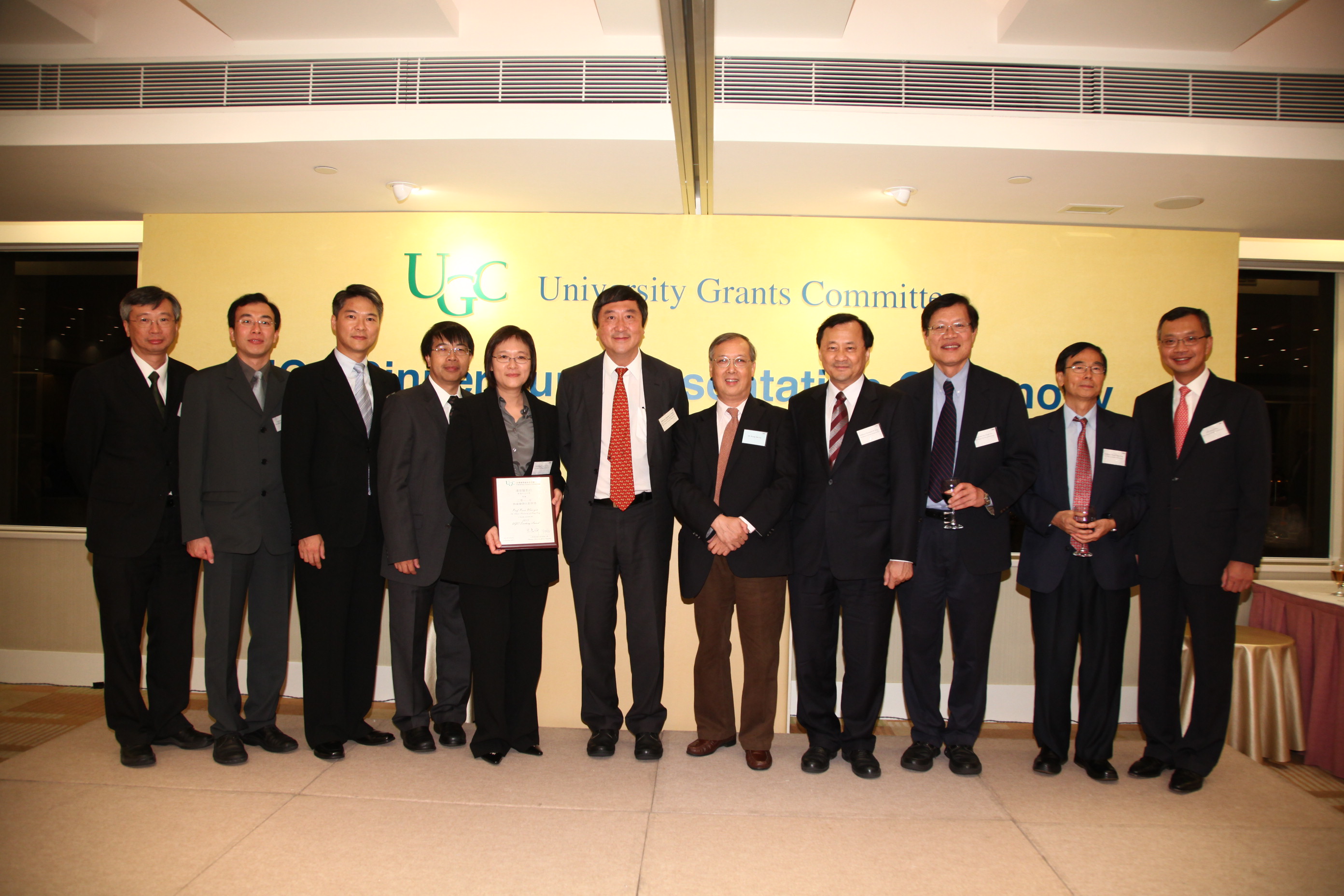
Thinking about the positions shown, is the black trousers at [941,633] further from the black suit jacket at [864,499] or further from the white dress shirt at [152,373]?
the white dress shirt at [152,373]

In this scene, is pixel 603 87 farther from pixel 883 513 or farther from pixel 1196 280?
pixel 1196 280

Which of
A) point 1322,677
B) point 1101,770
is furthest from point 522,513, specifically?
point 1322,677

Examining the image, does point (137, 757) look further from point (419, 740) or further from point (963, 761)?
point (963, 761)

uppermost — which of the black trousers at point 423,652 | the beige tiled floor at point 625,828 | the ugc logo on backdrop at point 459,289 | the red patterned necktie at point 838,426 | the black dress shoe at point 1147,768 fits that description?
the ugc logo on backdrop at point 459,289

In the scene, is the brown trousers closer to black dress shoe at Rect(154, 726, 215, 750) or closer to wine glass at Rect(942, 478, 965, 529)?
wine glass at Rect(942, 478, 965, 529)

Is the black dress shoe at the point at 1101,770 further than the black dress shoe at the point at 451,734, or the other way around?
the black dress shoe at the point at 451,734

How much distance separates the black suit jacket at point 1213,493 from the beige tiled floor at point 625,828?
970 mm

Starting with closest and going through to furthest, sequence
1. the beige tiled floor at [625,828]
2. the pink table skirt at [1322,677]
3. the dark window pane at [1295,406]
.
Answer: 1. the beige tiled floor at [625,828]
2. the pink table skirt at [1322,677]
3. the dark window pane at [1295,406]

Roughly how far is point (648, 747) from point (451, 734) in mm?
900

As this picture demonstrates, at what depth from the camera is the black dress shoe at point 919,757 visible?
3275mm

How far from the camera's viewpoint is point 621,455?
331cm

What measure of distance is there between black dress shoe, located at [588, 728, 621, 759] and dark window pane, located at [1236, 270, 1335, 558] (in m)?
4.54

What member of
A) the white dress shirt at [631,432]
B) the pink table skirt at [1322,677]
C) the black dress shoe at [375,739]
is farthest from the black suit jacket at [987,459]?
the black dress shoe at [375,739]

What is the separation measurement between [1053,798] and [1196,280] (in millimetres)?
3436
